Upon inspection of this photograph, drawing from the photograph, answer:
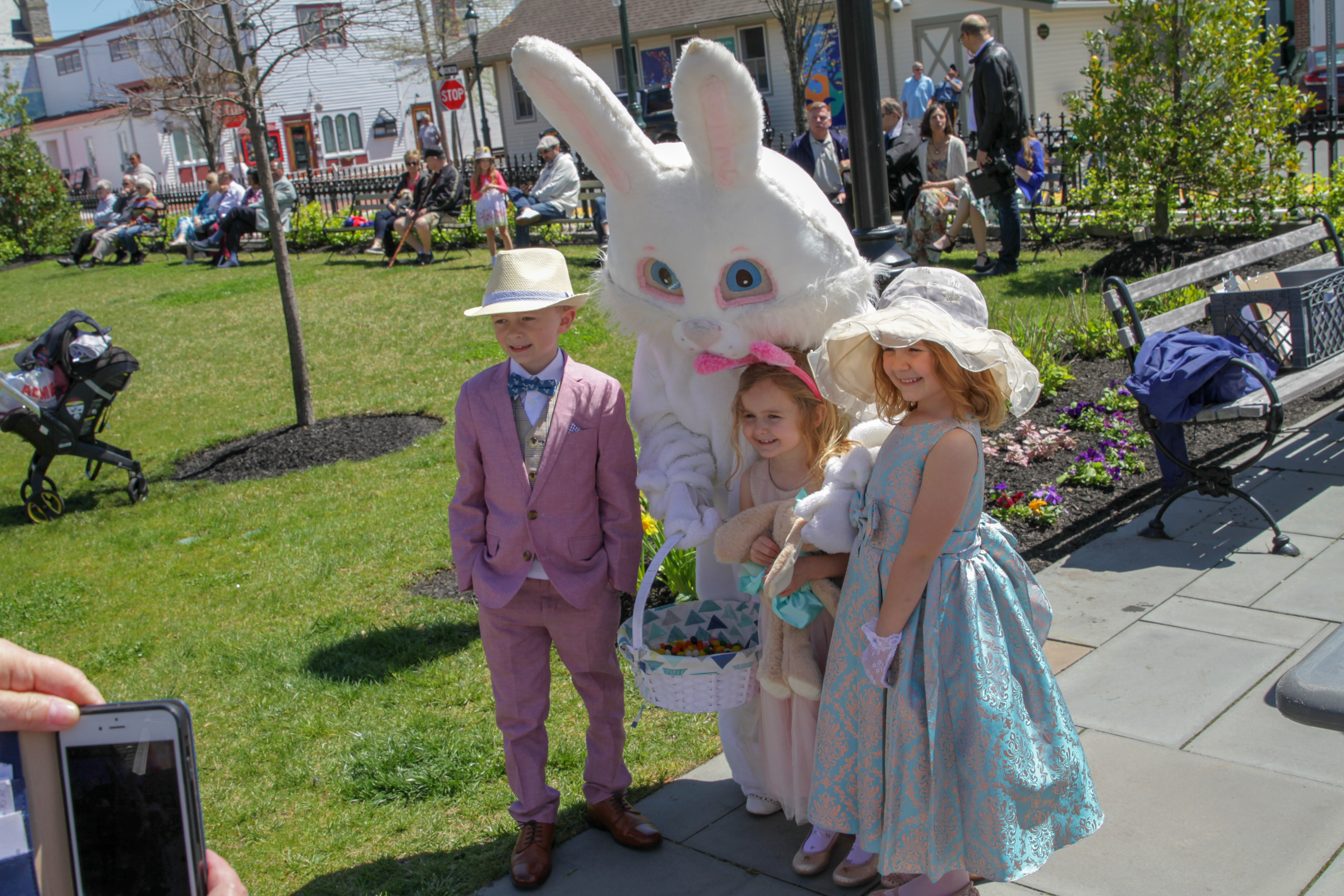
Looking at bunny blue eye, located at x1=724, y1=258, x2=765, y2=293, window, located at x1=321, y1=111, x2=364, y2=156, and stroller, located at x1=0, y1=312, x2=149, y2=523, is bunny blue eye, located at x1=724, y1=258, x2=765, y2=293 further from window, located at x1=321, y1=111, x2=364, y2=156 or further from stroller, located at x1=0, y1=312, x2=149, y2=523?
window, located at x1=321, y1=111, x2=364, y2=156

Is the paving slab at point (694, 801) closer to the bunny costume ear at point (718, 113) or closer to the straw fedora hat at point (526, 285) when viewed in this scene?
the straw fedora hat at point (526, 285)

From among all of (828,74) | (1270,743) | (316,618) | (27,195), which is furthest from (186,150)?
(1270,743)

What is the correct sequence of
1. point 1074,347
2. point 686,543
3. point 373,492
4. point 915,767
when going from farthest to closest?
point 1074,347, point 373,492, point 686,543, point 915,767

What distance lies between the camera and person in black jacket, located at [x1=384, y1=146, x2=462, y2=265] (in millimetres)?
15258

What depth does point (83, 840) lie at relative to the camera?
147cm

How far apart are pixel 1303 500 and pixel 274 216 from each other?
698 centimetres

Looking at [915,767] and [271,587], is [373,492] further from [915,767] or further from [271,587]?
[915,767]

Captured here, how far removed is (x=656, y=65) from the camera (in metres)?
30.8

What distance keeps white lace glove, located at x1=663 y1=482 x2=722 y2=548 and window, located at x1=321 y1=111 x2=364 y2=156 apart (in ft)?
138

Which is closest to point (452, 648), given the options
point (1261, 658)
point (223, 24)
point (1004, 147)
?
point (1261, 658)

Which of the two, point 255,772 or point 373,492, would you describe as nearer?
point 255,772

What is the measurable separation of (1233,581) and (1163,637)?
2.12ft

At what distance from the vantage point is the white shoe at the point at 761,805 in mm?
Result: 3361

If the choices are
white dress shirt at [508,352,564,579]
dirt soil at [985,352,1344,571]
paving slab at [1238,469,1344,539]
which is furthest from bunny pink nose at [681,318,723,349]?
paving slab at [1238,469,1344,539]
